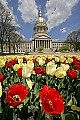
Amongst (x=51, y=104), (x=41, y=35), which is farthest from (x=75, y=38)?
(x=51, y=104)

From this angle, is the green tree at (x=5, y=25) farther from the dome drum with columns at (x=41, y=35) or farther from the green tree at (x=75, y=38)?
the dome drum with columns at (x=41, y=35)

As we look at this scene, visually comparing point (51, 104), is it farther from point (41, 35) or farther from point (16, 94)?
point (41, 35)

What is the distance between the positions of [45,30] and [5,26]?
205 feet

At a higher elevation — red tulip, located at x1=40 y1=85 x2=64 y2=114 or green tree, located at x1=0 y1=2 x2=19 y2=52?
green tree, located at x1=0 y1=2 x2=19 y2=52

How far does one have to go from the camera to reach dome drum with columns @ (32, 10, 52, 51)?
98500 millimetres

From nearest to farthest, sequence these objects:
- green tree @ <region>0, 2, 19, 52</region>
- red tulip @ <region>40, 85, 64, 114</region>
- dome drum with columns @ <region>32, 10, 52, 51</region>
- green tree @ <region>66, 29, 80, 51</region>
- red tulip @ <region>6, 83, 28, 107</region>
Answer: red tulip @ <region>40, 85, 64, 114</region> → red tulip @ <region>6, 83, 28, 107</region> → green tree @ <region>0, 2, 19, 52</region> → green tree @ <region>66, 29, 80, 51</region> → dome drum with columns @ <region>32, 10, 52, 51</region>

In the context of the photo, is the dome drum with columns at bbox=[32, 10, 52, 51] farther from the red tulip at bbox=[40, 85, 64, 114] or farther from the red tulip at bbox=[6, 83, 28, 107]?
the red tulip at bbox=[40, 85, 64, 114]

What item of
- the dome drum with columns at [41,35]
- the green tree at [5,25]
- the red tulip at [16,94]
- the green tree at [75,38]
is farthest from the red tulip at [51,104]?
the dome drum with columns at [41,35]

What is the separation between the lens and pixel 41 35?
98.5 meters

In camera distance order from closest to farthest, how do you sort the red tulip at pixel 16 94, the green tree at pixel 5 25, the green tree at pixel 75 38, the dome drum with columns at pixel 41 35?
the red tulip at pixel 16 94 < the green tree at pixel 5 25 < the green tree at pixel 75 38 < the dome drum with columns at pixel 41 35

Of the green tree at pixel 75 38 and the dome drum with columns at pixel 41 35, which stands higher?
the dome drum with columns at pixel 41 35

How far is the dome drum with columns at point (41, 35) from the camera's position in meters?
98.5

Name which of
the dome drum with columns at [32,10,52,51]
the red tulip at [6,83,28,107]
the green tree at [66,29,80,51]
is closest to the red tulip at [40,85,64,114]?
the red tulip at [6,83,28,107]

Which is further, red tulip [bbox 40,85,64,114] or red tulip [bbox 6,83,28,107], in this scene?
red tulip [bbox 6,83,28,107]
